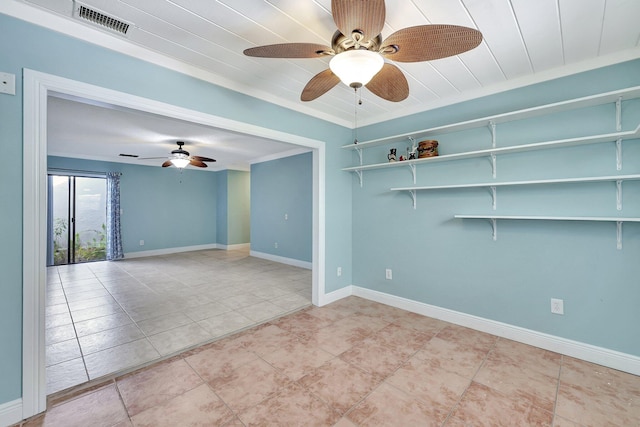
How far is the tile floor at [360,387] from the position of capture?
1639 millimetres

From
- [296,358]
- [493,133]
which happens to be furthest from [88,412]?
[493,133]

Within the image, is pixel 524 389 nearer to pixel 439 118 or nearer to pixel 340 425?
pixel 340 425

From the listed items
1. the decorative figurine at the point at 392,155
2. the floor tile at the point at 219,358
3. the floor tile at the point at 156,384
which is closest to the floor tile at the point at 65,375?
the floor tile at the point at 156,384

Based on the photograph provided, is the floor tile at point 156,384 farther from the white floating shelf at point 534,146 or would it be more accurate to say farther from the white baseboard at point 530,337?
the white floating shelf at point 534,146

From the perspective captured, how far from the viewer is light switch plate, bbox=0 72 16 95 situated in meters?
1.56

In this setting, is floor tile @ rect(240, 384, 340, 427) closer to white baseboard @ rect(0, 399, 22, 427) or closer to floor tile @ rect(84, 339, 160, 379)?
floor tile @ rect(84, 339, 160, 379)

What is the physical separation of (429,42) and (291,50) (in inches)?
27.7

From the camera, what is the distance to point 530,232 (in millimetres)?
2488

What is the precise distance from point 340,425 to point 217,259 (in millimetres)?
5632

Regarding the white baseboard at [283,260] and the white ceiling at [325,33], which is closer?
the white ceiling at [325,33]

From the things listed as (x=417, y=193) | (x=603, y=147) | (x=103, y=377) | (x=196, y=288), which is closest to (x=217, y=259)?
(x=196, y=288)

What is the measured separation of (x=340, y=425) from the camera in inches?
62.2

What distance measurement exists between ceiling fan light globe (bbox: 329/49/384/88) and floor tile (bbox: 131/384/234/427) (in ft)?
6.78

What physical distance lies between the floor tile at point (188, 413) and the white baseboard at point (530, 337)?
7.37 ft
